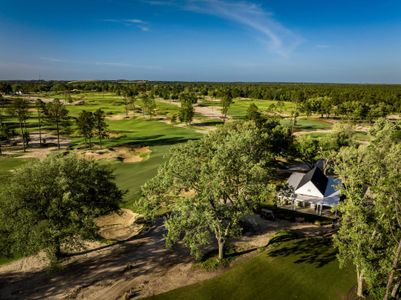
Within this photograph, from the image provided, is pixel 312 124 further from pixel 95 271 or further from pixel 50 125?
pixel 95 271

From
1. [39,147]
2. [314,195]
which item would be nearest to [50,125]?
[39,147]

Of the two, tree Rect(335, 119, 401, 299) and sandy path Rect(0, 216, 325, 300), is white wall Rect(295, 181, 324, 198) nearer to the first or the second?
sandy path Rect(0, 216, 325, 300)

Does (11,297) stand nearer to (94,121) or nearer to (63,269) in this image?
(63,269)

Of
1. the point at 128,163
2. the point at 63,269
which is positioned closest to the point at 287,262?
the point at 63,269

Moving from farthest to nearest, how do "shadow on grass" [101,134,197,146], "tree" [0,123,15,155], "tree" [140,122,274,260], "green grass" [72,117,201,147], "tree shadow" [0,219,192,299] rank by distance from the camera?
"tree" [0,123,15,155], "green grass" [72,117,201,147], "shadow on grass" [101,134,197,146], "tree" [140,122,274,260], "tree shadow" [0,219,192,299]

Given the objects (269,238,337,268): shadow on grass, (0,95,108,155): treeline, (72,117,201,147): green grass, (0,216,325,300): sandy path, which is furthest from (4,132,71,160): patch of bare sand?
(269,238,337,268): shadow on grass

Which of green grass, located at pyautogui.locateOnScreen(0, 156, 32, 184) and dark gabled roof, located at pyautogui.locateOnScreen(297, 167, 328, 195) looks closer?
dark gabled roof, located at pyautogui.locateOnScreen(297, 167, 328, 195)

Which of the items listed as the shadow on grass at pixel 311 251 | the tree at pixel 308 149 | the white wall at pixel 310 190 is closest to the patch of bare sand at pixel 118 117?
the tree at pixel 308 149

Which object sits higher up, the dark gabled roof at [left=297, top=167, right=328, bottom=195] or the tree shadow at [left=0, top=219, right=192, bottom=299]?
the dark gabled roof at [left=297, top=167, right=328, bottom=195]
